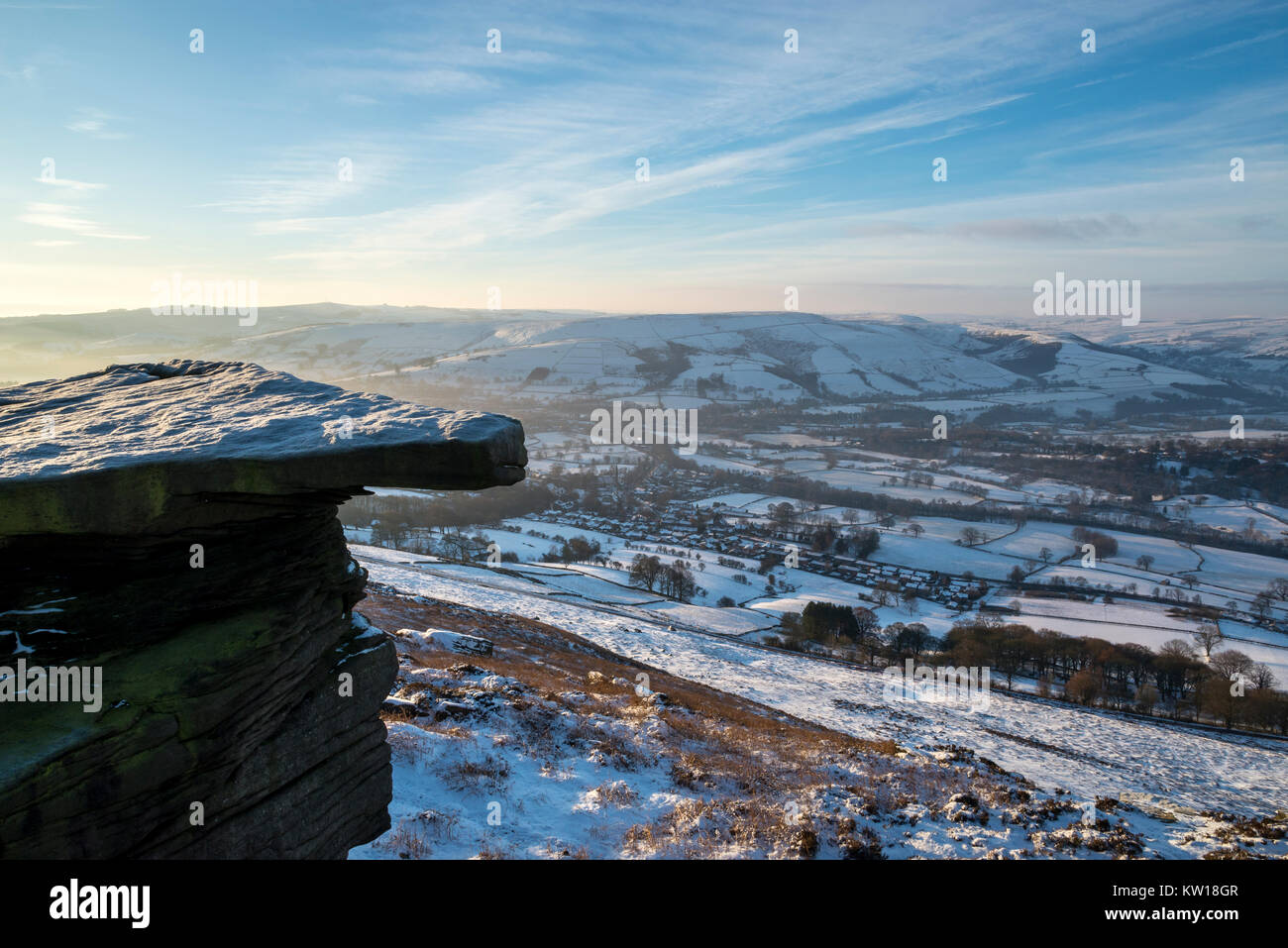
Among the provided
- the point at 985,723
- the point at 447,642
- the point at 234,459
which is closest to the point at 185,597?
the point at 234,459

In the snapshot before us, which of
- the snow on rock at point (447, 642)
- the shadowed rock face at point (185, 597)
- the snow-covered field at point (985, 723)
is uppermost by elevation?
the shadowed rock face at point (185, 597)

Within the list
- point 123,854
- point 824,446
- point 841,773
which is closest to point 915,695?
point 841,773

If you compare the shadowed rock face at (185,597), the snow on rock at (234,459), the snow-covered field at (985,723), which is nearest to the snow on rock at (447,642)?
the snow-covered field at (985,723)

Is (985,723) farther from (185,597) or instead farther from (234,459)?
(234,459)

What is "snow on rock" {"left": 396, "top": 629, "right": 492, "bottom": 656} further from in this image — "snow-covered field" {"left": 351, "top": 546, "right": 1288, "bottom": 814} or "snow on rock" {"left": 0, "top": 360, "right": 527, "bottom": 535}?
"snow on rock" {"left": 0, "top": 360, "right": 527, "bottom": 535}

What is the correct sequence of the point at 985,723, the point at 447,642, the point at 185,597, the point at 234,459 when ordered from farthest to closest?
the point at 985,723 < the point at 447,642 < the point at 185,597 < the point at 234,459

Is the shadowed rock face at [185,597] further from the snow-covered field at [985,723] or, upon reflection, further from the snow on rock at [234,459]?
the snow-covered field at [985,723]
